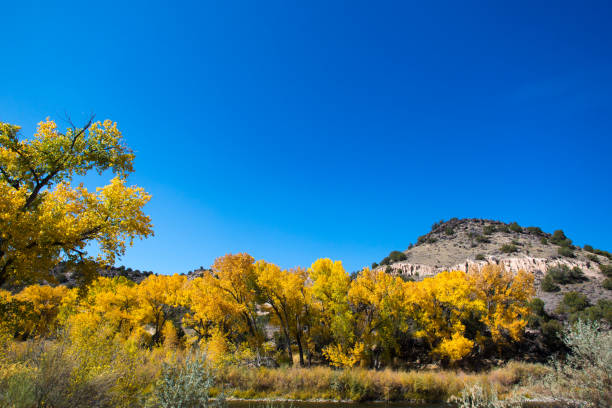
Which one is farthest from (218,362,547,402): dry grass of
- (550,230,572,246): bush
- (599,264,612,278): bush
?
(550,230,572,246): bush

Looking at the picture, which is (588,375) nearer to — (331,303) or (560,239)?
(331,303)

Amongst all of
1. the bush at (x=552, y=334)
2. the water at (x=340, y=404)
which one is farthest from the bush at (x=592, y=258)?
the water at (x=340, y=404)

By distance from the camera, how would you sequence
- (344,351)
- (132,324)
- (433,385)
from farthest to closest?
(132,324), (344,351), (433,385)

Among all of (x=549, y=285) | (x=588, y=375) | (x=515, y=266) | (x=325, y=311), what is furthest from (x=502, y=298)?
(x=588, y=375)

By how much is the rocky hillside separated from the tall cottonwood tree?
184ft

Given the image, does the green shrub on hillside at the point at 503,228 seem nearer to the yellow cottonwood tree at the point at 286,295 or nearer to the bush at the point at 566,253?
the bush at the point at 566,253

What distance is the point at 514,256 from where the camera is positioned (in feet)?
204

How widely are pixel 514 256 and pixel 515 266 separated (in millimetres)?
4495

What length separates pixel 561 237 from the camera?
73.1 meters

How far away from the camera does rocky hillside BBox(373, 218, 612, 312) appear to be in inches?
1966

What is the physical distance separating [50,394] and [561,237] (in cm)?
9466

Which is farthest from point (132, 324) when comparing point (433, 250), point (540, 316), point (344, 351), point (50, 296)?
point (433, 250)

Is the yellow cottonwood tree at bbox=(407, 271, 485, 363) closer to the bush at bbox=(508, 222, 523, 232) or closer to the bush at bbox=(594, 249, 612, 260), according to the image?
the bush at bbox=(594, 249, 612, 260)

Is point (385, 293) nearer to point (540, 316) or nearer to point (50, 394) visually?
point (540, 316)
